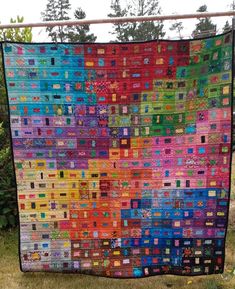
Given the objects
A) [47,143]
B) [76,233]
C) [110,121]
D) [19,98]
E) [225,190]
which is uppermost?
[19,98]

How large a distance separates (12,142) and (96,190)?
0.83 meters

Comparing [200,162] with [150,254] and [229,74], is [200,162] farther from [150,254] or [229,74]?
[150,254]

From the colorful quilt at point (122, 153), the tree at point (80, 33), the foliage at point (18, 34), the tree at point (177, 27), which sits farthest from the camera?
the tree at point (80, 33)

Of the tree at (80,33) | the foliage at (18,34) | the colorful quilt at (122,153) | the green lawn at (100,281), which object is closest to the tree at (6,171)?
the foliage at (18,34)

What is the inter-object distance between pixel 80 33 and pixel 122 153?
13.0 metres

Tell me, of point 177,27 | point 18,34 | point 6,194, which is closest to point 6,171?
point 6,194

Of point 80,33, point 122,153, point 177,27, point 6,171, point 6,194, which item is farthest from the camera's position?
point 80,33

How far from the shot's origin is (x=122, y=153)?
2.58 metres

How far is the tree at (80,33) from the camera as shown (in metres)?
13.8

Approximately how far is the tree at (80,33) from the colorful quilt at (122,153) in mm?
11894

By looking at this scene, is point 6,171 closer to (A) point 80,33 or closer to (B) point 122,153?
(B) point 122,153

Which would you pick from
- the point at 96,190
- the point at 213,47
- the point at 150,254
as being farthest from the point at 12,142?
the point at 213,47

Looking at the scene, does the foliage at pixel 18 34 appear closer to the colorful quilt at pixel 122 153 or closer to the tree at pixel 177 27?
the colorful quilt at pixel 122 153

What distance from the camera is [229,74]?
2357 millimetres
